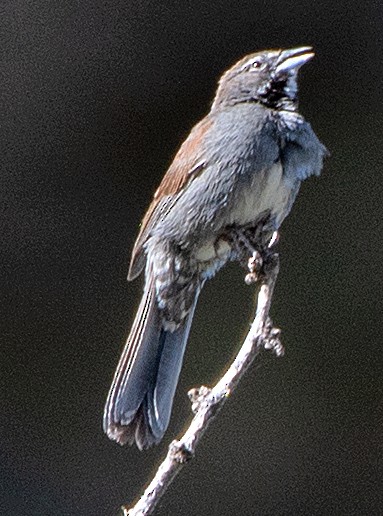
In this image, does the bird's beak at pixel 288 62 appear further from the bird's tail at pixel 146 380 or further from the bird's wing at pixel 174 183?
the bird's tail at pixel 146 380

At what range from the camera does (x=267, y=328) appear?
10.4 ft

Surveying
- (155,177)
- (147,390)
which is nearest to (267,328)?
(147,390)

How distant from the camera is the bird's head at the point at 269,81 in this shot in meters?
4.62

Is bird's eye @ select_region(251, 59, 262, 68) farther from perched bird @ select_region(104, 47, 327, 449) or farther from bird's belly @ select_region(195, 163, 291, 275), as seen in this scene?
bird's belly @ select_region(195, 163, 291, 275)

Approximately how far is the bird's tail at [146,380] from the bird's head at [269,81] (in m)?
0.70

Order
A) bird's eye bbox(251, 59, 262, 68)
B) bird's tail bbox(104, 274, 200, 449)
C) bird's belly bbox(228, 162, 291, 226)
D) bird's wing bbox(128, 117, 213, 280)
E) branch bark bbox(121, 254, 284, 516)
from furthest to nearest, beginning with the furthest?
bird's eye bbox(251, 59, 262, 68), bird's wing bbox(128, 117, 213, 280), bird's belly bbox(228, 162, 291, 226), bird's tail bbox(104, 274, 200, 449), branch bark bbox(121, 254, 284, 516)

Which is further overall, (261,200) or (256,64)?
(256,64)

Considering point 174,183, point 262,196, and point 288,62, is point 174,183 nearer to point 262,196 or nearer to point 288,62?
point 262,196

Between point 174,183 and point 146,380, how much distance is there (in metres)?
0.73

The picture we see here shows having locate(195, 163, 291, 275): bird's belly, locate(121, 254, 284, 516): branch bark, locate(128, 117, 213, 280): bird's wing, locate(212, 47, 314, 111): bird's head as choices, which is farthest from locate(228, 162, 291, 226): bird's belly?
locate(121, 254, 284, 516): branch bark

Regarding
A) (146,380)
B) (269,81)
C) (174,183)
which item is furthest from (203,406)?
(269,81)

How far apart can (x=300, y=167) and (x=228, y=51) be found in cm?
164

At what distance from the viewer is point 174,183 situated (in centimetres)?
460

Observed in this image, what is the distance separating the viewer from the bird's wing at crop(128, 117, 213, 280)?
454 cm
